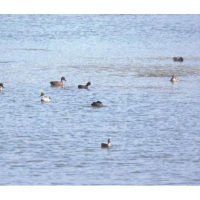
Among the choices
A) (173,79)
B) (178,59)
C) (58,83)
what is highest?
(178,59)

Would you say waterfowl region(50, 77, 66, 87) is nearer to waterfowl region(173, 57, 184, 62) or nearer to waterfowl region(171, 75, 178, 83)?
waterfowl region(171, 75, 178, 83)

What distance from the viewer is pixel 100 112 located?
28.5 metres

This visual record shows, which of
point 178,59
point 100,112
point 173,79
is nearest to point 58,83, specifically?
point 100,112

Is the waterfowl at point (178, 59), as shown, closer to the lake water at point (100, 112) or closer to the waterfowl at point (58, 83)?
the lake water at point (100, 112)

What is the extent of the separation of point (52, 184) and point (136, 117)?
9.16m

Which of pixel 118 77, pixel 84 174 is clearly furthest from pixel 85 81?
pixel 84 174

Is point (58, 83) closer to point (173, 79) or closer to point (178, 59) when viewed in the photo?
point (173, 79)

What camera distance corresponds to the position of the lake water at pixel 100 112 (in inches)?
802

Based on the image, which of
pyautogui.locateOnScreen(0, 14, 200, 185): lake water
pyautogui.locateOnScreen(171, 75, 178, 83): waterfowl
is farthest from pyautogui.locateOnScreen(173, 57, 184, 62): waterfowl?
pyautogui.locateOnScreen(171, 75, 178, 83): waterfowl

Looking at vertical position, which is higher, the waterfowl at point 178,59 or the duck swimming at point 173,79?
the waterfowl at point 178,59

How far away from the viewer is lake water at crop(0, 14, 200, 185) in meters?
20.4

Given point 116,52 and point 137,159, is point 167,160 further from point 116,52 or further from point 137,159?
point 116,52

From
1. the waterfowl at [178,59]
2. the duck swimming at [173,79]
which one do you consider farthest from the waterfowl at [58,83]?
the waterfowl at [178,59]

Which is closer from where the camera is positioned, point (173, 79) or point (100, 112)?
point (100, 112)
